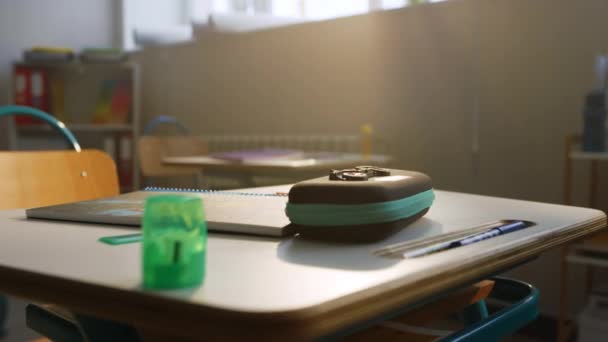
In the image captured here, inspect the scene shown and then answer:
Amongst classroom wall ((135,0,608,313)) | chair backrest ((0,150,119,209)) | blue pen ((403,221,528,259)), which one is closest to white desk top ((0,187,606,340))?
blue pen ((403,221,528,259))

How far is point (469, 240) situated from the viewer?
60 cm

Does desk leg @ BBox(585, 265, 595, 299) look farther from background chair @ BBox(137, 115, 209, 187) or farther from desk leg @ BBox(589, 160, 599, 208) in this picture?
background chair @ BBox(137, 115, 209, 187)

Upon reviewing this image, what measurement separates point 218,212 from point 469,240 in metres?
0.28

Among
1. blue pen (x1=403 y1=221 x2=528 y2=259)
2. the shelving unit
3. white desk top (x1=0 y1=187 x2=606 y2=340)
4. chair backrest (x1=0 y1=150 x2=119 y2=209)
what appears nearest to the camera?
white desk top (x1=0 y1=187 x2=606 y2=340)

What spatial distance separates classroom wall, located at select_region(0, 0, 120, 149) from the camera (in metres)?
4.39

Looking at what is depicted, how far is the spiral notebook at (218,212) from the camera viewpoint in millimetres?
638

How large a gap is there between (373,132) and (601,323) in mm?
1451

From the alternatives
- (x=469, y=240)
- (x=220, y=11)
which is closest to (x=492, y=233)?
(x=469, y=240)

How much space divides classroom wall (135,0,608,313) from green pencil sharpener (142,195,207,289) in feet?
7.74

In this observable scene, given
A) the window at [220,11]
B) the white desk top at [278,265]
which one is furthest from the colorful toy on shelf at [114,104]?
the white desk top at [278,265]

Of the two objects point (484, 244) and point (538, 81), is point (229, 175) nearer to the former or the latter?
point (538, 81)

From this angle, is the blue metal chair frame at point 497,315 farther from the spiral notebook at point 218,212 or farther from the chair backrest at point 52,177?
the chair backrest at point 52,177

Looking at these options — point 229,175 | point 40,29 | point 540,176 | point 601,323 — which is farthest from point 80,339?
point 40,29

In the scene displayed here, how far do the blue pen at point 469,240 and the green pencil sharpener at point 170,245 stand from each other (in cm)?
19
